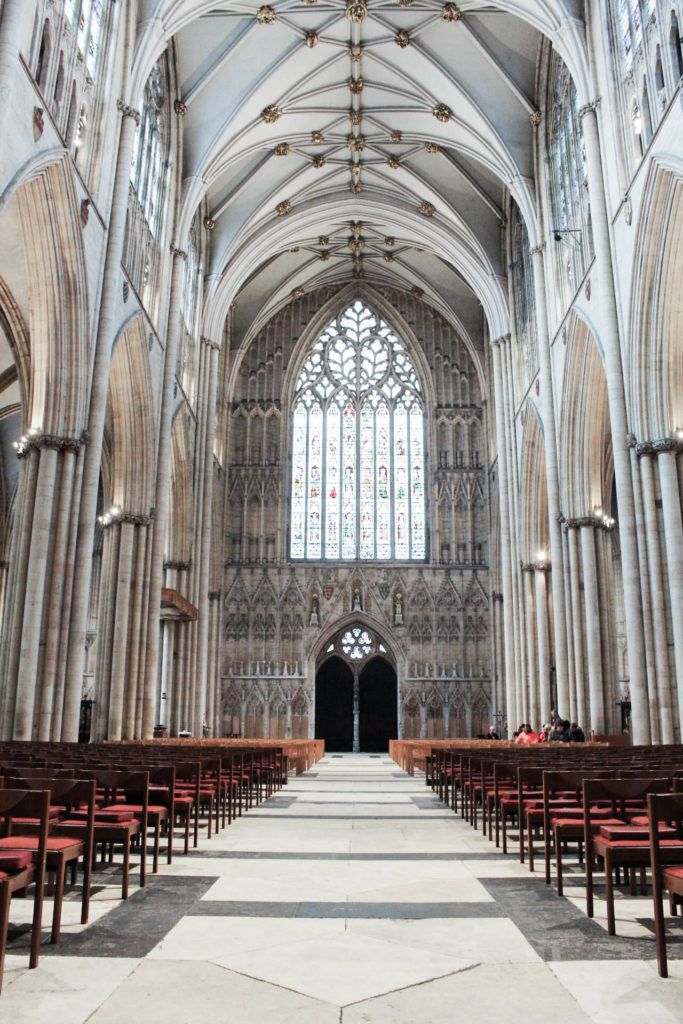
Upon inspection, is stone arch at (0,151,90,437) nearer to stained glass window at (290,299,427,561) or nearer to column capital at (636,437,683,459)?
column capital at (636,437,683,459)

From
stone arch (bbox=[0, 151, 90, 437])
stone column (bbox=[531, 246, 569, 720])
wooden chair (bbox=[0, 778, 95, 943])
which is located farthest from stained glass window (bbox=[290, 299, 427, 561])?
wooden chair (bbox=[0, 778, 95, 943])

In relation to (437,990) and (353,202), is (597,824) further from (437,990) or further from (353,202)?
(353,202)

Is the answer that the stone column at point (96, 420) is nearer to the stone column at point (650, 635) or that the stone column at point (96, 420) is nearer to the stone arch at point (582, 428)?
the stone column at point (650, 635)

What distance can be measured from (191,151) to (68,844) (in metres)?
22.9

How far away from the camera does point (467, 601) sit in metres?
33.3

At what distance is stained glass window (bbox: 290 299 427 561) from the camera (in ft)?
113

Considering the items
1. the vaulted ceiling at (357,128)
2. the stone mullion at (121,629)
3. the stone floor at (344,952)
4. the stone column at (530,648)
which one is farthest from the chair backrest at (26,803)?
the stone column at (530,648)

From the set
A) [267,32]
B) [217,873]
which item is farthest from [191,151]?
[217,873]

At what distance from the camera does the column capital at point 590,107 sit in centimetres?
1803

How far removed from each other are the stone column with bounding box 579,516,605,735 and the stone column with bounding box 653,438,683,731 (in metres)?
4.34

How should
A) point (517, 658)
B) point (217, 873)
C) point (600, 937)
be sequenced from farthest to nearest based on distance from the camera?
point (517, 658) → point (217, 873) → point (600, 937)

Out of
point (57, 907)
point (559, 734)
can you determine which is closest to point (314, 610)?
point (559, 734)

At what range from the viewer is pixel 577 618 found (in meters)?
20.4

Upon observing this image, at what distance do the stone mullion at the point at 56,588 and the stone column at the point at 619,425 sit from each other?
402 inches
